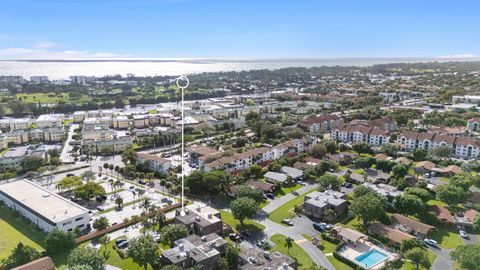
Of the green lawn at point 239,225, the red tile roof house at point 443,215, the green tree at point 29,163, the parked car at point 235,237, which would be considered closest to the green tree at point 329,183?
the red tile roof house at point 443,215

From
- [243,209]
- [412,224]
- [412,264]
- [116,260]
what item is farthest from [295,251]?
[116,260]

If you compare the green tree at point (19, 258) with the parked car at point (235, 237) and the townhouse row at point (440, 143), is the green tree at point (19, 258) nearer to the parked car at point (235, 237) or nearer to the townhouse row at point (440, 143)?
the parked car at point (235, 237)

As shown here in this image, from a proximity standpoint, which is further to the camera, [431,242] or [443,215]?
[443,215]

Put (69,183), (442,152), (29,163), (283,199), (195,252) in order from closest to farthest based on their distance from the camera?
(195,252) → (283,199) → (69,183) → (29,163) → (442,152)

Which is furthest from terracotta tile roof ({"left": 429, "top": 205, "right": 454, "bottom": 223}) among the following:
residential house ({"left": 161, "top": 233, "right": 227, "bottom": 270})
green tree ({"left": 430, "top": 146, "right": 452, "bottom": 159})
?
residential house ({"left": 161, "top": 233, "right": 227, "bottom": 270})

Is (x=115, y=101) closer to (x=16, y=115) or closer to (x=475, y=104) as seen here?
(x=16, y=115)

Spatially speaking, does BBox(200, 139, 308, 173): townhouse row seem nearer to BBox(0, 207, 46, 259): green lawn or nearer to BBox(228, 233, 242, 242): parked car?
BBox(228, 233, 242, 242): parked car

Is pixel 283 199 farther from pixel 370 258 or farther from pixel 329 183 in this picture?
pixel 370 258
